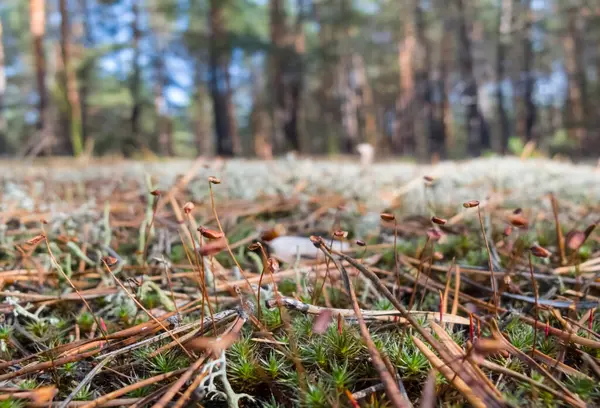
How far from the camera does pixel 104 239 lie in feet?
5.21

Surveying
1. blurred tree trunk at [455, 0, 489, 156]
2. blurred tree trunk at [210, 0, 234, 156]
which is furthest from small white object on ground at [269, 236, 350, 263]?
blurred tree trunk at [210, 0, 234, 156]

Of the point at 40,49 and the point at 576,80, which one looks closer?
the point at 40,49

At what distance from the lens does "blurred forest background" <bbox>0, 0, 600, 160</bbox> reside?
10109 millimetres

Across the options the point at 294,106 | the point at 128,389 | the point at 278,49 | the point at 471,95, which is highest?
the point at 278,49

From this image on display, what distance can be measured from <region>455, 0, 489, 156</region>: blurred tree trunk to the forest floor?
7.95m

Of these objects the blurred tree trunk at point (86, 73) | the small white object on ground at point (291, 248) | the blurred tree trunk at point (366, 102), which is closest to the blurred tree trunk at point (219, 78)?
the blurred tree trunk at point (86, 73)

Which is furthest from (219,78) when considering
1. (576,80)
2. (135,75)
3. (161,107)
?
(576,80)

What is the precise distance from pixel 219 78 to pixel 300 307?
11.7m

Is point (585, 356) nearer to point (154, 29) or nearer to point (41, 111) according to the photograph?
point (41, 111)

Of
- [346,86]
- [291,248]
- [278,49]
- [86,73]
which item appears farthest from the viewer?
[346,86]

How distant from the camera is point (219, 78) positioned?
38.3ft

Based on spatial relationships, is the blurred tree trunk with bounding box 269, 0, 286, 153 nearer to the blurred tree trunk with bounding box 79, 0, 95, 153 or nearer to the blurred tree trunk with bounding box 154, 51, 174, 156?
the blurred tree trunk with bounding box 154, 51, 174, 156

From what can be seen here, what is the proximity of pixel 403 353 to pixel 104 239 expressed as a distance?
127 centimetres

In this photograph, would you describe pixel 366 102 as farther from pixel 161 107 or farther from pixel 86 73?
pixel 86 73
